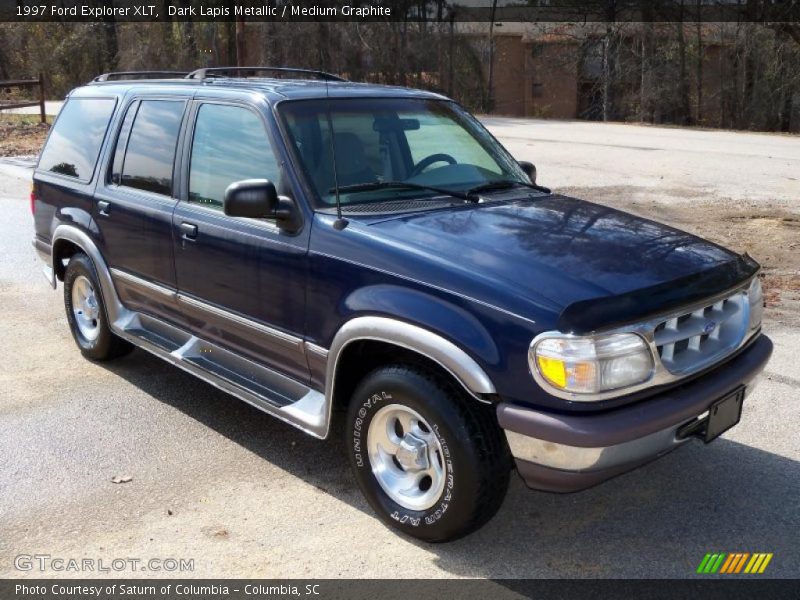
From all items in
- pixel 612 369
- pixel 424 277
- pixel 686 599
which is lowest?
pixel 686 599

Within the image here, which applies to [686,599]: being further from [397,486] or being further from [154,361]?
[154,361]

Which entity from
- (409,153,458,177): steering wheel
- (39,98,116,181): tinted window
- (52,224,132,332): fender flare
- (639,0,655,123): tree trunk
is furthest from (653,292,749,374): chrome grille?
(639,0,655,123): tree trunk

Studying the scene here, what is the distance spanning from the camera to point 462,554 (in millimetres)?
3568

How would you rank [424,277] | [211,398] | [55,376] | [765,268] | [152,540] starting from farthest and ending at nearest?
[765,268]
[55,376]
[211,398]
[152,540]
[424,277]

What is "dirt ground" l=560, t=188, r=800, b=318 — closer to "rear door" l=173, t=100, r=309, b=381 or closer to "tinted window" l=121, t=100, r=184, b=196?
"rear door" l=173, t=100, r=309, b=381

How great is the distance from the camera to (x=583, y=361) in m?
3.06

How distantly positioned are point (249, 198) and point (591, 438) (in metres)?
1.85

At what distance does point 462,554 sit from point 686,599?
913 millimetres

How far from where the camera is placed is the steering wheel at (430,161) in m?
4.44

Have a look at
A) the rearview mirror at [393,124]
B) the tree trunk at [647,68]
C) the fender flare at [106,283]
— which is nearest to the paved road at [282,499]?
the fender flare at [106,283]

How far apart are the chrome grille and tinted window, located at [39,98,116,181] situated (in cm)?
391

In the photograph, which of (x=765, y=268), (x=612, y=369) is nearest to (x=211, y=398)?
(x=612, y=369)

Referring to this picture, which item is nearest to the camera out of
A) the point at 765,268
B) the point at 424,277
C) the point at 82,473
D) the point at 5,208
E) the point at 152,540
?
the point at 424,277

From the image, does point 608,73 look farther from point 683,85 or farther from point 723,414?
point 723,414
